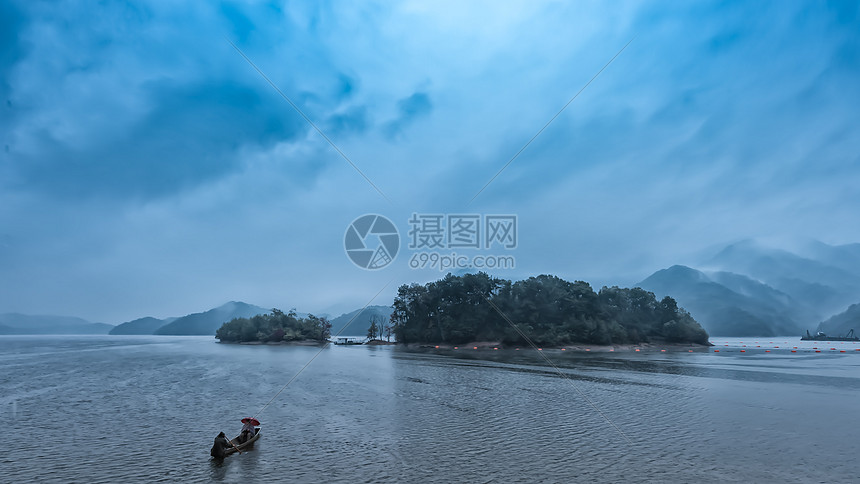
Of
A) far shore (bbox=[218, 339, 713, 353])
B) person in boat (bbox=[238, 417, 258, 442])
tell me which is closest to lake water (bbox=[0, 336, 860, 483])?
person in boat (bbox=[238, 417, 258, 442])

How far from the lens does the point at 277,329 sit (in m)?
136

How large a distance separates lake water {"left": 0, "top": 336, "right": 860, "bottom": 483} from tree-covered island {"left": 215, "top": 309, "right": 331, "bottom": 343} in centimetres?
10134

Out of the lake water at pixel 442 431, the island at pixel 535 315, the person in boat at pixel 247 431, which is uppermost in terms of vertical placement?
the island at pixel 535 315

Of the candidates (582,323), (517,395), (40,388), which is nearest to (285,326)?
(582,323)

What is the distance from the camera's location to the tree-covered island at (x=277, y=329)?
440 ft

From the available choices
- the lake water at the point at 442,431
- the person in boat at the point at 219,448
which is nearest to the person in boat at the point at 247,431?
the lake water at the point at 442,431

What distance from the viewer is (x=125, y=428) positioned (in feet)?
62.3

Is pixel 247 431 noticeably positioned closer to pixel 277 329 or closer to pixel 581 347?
pixel 581 347

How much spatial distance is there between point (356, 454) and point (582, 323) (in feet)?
283

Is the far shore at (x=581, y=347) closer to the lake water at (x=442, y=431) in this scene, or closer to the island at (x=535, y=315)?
the island at (x=535, y=315)

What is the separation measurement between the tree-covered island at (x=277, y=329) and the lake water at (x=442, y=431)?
101 m

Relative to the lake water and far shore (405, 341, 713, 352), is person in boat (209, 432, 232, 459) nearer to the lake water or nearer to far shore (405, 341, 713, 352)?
the lake water

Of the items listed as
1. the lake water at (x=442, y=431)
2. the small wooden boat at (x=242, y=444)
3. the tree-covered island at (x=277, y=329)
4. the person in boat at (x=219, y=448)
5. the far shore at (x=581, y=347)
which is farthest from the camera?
the tree-covered island at (x=277, y=329)

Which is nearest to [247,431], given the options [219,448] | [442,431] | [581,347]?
[219,448]
